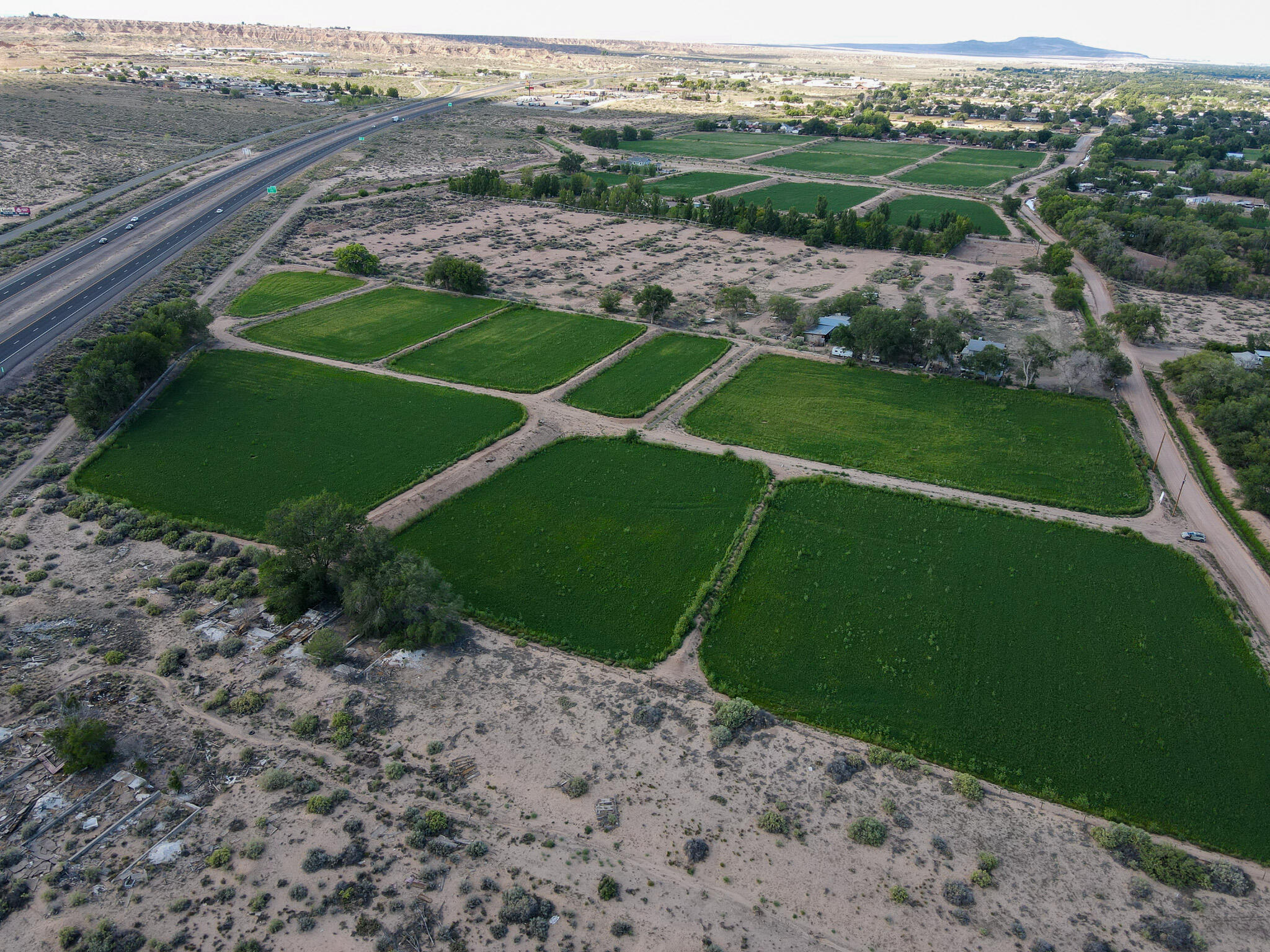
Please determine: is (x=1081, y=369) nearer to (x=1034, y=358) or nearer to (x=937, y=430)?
(x=1034, y=358)

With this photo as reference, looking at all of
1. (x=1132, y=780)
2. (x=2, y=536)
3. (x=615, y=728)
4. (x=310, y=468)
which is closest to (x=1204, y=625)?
(x=1132, y=780)

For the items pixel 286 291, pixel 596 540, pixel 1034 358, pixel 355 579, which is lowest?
pixel 596 540

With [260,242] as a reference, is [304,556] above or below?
below

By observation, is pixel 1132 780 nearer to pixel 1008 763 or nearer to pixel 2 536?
pixel 1008 763

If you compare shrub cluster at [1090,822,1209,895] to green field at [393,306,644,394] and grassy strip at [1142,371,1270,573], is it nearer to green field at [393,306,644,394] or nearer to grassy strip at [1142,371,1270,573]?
grassy strip at [1142,371,1270,573]

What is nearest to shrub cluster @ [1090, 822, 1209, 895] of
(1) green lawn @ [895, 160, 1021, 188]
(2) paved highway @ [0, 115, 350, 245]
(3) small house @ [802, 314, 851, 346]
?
(3) small house @ [802, 314, 851, 346]

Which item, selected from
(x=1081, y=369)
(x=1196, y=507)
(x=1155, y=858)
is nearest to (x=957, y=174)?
(x=1081, y=369)
